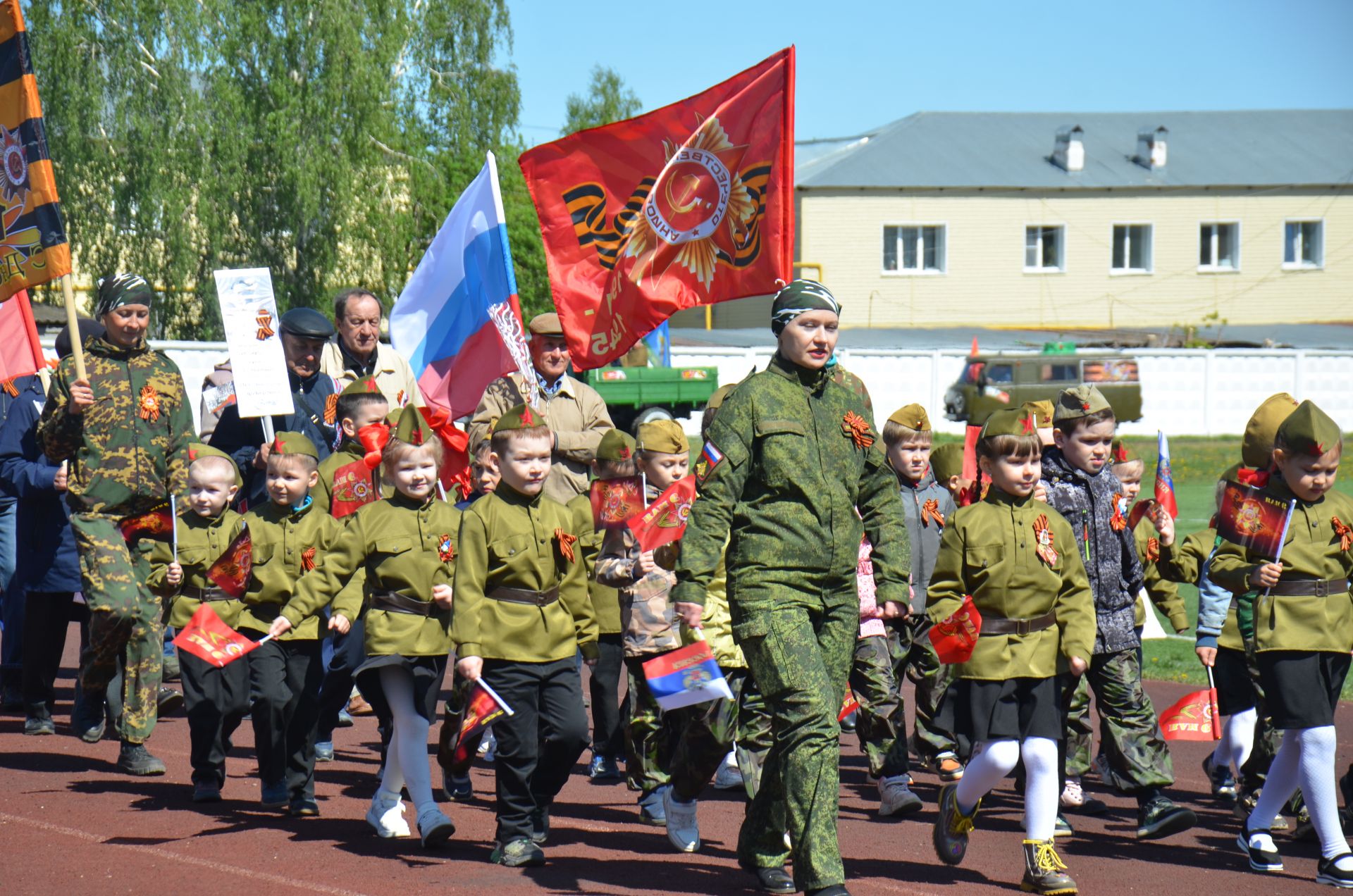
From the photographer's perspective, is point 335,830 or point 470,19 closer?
point 335,830

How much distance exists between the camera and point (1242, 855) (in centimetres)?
627

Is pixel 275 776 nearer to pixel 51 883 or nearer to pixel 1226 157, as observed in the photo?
pixel 51 883

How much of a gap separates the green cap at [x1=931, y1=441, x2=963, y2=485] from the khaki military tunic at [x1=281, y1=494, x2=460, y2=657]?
2711 millimetres

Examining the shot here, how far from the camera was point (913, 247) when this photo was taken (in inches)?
1943

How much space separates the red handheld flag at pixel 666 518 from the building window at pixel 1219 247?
47.7m

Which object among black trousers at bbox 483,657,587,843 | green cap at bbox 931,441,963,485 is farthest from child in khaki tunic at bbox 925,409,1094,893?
green cap at bbox 931,441,963,485

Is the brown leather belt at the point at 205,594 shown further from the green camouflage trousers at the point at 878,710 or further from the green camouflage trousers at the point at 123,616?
the green camouflage trousers at the point at 878,710

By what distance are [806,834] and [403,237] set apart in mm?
31815

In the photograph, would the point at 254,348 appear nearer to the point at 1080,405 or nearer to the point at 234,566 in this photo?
the point at 234,566

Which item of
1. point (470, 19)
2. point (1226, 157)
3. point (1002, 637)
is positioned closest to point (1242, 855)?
point (1002, 637)

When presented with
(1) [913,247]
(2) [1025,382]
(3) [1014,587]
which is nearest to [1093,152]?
(1) [913,247]

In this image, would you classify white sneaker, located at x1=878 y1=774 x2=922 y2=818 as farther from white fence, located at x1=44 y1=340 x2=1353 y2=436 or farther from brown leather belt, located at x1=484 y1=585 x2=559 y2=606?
white fence, located at x1=44 y1=340 x2=1353 y2=436

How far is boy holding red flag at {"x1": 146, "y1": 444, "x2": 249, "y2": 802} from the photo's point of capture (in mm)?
6910

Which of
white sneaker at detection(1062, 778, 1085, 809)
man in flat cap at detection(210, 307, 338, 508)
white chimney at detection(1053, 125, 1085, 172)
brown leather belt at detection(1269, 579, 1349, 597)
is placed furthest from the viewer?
white chimney at detection(1053, 125, 1085, 172)
